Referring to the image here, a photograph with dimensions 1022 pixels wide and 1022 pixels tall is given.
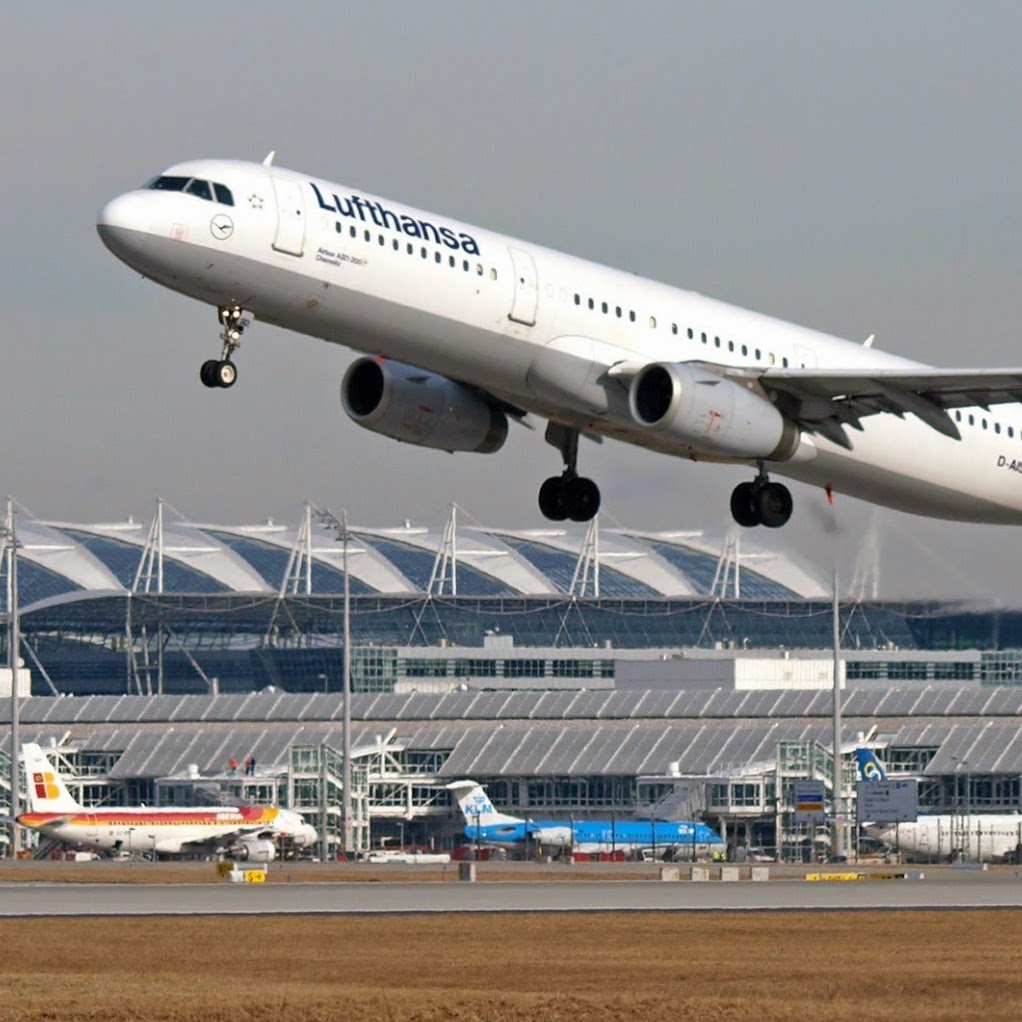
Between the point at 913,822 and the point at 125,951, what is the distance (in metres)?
58.1

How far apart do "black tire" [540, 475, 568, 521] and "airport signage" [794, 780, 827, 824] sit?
147 feet

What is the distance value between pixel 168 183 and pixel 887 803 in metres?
57.8

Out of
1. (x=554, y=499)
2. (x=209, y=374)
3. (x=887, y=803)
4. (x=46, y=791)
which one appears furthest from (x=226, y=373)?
(x=46, y=791)

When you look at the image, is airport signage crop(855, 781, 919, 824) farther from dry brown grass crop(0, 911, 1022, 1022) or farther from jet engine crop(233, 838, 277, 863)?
dry brown grass crop(0, 911, 1022, 1022)

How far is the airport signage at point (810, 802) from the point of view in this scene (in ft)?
324

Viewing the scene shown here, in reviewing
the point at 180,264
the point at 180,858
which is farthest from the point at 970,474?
the point at 180,858

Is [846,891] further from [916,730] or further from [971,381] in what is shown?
[916,730]

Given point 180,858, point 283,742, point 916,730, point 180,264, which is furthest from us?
point 283,742

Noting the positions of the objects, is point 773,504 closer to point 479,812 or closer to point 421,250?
→ point 421,250

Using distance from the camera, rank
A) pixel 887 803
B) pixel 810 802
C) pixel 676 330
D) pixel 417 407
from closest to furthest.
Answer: pixel 417 407 → pixel 676 330 → pixel 887 803 → pixel 810 802

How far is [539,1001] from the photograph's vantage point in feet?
123

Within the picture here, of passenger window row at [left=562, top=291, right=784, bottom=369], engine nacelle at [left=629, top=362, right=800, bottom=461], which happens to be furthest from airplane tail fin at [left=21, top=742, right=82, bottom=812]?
engine nacelle at [left=629, top=362, right=800, bottom=461]

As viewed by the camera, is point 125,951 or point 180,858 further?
point 180,858

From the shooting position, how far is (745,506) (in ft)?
179
